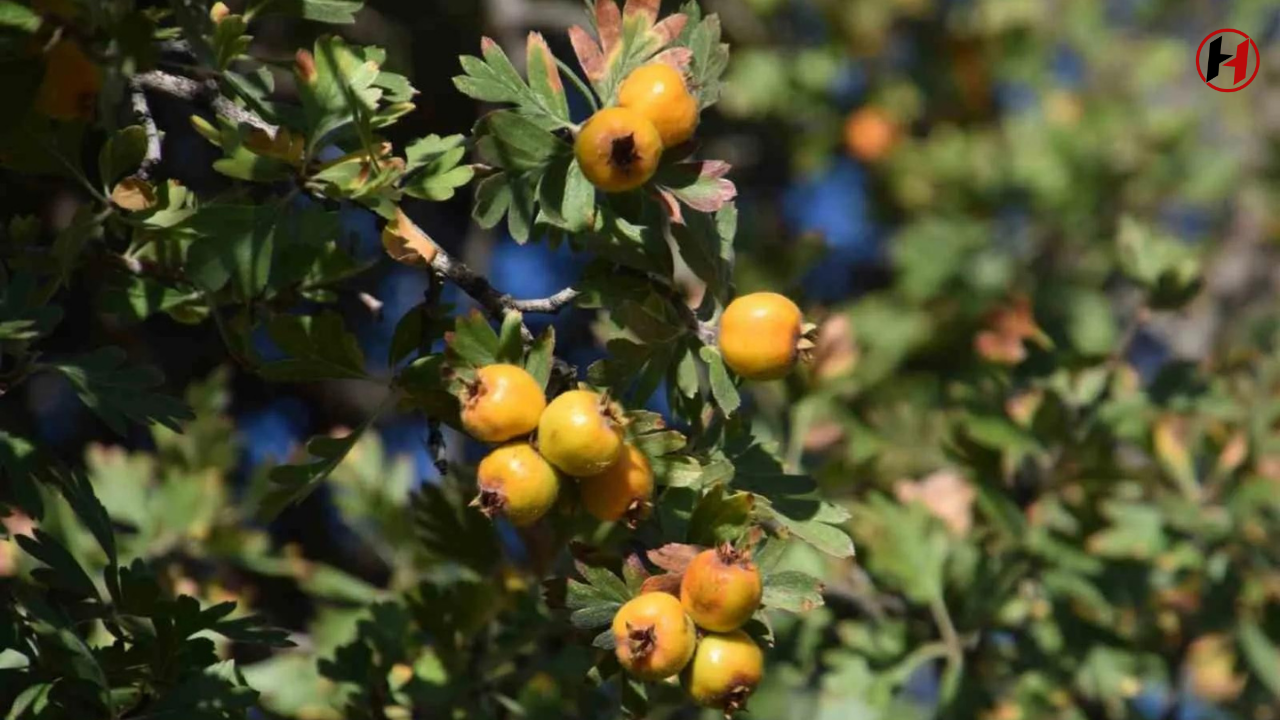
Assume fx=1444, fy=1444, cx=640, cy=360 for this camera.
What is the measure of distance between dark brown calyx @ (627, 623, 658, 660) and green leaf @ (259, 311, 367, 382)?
35cm

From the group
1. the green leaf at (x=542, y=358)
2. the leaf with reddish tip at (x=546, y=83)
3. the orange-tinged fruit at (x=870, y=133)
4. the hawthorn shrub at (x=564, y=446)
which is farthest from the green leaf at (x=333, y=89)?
the orange-tinged fruit at (x=870, y=133)

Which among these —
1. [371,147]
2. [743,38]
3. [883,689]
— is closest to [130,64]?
[371,147]

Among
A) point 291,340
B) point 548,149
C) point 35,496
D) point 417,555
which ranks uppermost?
point 548,149

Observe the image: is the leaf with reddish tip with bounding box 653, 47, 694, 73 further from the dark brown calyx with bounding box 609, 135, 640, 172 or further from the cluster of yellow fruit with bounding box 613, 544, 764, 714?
the cluster of yellow fruit with bounding box 613, 544, 764, 714

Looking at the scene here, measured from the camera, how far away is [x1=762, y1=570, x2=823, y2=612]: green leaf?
120 cm

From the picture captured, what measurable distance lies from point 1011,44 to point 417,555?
2.35 metres

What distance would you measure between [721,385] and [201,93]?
1.68 ft

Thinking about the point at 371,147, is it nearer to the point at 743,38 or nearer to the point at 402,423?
the point at 402,423

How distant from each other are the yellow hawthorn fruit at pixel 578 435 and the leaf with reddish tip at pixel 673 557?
0.09 meters

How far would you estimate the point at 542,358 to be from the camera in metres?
1.20

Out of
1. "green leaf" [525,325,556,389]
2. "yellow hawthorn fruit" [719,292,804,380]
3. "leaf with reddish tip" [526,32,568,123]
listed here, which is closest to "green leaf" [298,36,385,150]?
"leaf with reddish tip" [526,32,568,123]

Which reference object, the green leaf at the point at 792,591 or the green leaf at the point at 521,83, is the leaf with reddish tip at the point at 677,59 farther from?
the green leaf at the point at 792,591

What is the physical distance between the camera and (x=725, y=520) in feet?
4.00

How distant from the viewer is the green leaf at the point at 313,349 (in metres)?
1.26
